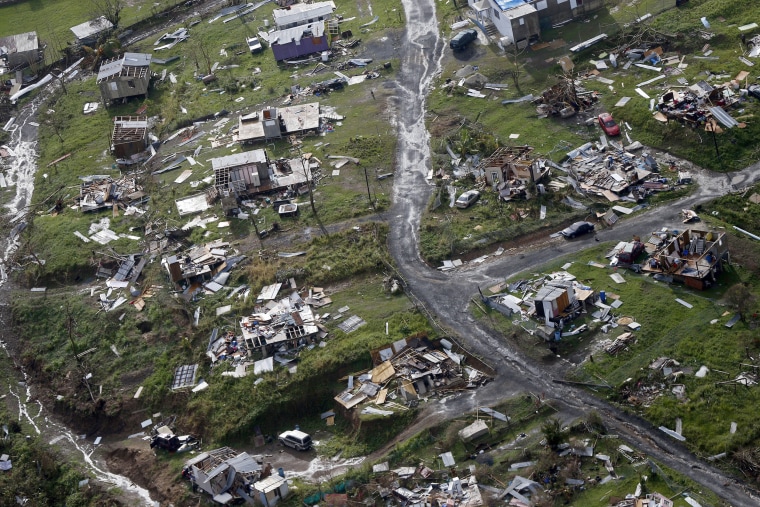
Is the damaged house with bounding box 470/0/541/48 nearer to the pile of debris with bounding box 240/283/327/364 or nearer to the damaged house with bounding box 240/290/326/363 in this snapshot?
the damaged house with bounding box 240/290/326/363

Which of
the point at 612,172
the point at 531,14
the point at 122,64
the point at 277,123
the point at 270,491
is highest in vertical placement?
the point at 122,64

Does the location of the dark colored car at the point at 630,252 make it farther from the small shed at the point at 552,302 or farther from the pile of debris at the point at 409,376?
the pile of debris at the point at 409,376

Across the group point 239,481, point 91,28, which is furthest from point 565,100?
point 91,28

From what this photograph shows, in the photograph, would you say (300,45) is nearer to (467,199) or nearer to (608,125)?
(467,199)

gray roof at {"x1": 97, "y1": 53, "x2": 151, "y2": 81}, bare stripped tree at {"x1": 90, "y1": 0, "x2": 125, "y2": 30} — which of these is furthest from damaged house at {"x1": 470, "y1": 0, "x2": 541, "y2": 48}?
bare stripped tree at {"x1": 90, "y1": 0, "x2": 125, "y2": 30}

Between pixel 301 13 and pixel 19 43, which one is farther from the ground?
pixel 19 43

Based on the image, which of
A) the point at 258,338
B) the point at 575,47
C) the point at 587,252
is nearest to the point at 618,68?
the point at 575,47

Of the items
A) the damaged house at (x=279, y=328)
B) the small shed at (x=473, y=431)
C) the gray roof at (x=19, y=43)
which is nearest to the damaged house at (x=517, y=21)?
the damaged house at (x=279, y=328)
